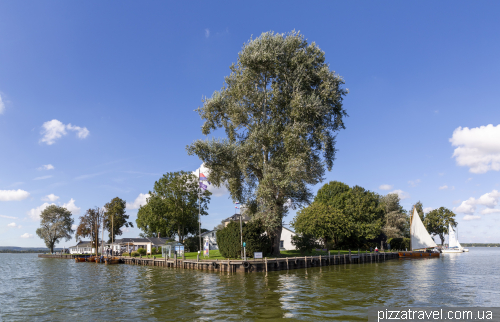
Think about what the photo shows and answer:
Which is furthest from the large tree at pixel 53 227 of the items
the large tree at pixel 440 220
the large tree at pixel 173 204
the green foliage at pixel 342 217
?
the large tree at pixel 440 220

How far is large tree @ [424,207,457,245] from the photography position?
3932 inches

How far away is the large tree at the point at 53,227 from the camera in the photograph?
114m

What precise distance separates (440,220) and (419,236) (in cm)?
3795

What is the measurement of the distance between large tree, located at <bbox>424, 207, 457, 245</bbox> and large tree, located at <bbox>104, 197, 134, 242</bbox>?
89351 mm

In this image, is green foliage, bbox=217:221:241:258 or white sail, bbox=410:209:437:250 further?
white sail, bbox=410:209:437:250

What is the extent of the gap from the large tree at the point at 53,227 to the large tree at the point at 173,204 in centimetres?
4629

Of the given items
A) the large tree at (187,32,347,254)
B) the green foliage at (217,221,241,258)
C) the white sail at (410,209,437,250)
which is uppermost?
the large tree at (187,32,347,254)

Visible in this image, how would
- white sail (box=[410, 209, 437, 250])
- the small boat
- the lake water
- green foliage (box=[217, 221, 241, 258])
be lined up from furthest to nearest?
white sail (box=[410, 209, 437, 250])
the small boat
green foliage (box=[217, 221, 241, 258])
the lake water

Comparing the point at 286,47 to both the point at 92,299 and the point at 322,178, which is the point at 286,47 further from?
the point at 92,299

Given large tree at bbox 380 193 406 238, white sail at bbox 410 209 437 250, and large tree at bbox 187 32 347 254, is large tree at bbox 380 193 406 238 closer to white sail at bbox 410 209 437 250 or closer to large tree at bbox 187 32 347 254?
white sail at bbox 410 209 437 250

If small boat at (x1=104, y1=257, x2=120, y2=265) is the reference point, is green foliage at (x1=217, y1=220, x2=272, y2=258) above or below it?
above

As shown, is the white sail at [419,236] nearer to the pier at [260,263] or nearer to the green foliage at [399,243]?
the green foliage at [399,243]

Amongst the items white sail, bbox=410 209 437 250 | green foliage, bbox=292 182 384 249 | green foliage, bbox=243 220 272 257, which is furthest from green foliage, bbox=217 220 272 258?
white sail, bbox=410 209 437 250

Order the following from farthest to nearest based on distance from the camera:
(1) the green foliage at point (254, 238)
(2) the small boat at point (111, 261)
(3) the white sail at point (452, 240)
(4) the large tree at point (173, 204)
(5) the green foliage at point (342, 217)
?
(3) the white sail at point (452, 240) → (4) the large tree at point (173, 204) → (2) the small boat at point (111, 261) → (5) the green foliage at point (342, 217) → (1) the green foliage at point (254, 238)
